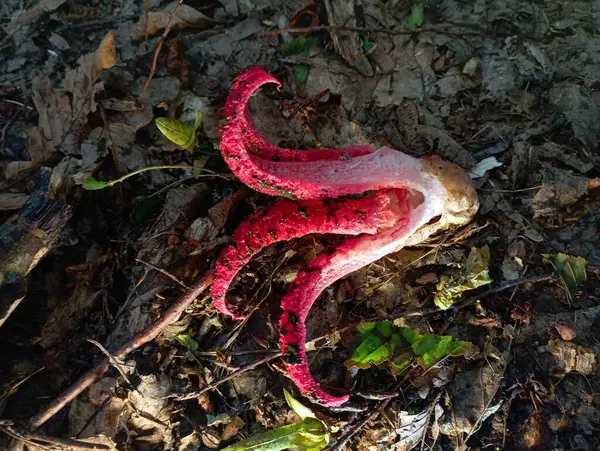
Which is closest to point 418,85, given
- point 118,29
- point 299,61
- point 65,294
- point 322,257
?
point 299,61

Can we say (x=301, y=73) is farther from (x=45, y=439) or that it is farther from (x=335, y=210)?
(x=45, y=439)

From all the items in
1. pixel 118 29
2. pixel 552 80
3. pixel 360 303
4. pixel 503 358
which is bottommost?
pixel 503 358

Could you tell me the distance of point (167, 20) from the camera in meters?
3.41

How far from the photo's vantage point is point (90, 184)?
2879mm

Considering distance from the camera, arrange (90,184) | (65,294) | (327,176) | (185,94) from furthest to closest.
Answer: (185,94)
(65,294)
(90,184)
(327,176)

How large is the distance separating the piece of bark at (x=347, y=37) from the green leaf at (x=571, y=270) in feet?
6.02

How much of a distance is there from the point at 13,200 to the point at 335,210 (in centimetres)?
211

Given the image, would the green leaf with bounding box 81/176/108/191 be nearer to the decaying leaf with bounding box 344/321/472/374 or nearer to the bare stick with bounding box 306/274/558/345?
the bare stick with bounding box 306/274/558/345

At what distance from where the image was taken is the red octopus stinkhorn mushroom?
104 inches

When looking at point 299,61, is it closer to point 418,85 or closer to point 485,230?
point 418,85

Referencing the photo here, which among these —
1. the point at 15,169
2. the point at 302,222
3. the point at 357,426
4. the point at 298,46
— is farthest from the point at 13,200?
the point at 357,426

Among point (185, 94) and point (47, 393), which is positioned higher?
point (185, 94)

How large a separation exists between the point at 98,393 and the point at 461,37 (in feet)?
11.7

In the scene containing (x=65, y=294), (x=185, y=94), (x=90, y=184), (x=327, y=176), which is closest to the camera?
(x=327, y=176)
